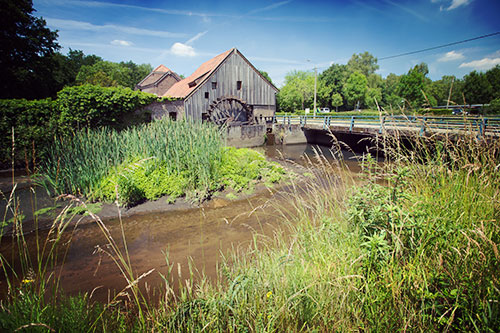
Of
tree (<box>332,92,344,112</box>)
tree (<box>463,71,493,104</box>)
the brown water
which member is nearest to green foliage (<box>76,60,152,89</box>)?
the brown water

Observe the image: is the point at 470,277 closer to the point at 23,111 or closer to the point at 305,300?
the point at 305,300

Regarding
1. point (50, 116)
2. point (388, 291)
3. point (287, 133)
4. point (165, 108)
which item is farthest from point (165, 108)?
point (388, 291)

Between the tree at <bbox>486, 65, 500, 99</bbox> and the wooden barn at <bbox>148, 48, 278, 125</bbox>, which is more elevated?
the tree at <bbox>486, 65, 500, 99</bbox>

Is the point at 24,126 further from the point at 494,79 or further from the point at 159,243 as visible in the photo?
the point at 494,79

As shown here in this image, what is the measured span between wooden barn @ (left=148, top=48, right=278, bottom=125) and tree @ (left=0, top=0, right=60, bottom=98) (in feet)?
36.6

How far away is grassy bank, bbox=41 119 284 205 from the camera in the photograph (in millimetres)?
6551

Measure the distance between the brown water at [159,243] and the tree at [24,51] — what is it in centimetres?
1859

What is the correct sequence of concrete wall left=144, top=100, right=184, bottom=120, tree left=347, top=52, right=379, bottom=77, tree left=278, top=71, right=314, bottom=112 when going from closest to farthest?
concrete wall left=144, top=100, right=184, bottom=120
tree left=278, top=71, right=314, bottom=112
tree left=347, top=52, right=379, bottom=77

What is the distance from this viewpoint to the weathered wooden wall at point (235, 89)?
19172mm

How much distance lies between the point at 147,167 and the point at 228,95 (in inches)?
596

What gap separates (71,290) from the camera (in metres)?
3.45

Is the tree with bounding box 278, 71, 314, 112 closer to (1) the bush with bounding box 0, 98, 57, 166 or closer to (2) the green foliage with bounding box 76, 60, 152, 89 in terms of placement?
(2) the green foliage with bounding box 76, 60, 152, 89

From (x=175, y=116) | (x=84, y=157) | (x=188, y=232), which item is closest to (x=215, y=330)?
(x=188, y=232)

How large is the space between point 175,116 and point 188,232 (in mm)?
14637
